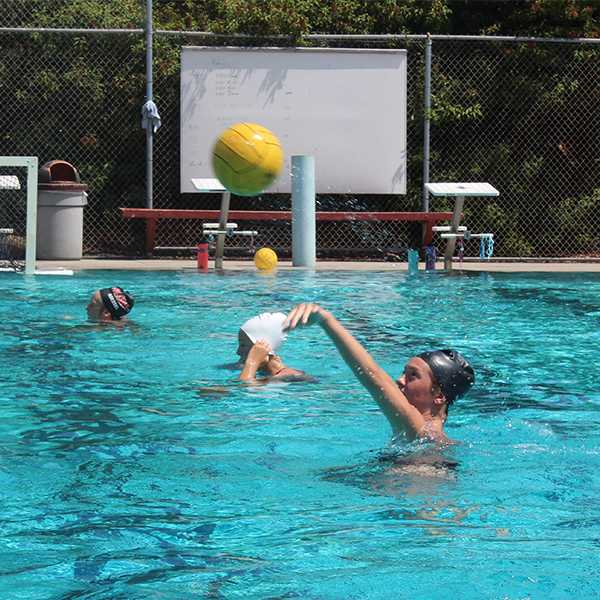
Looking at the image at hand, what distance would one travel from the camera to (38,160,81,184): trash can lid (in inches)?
650

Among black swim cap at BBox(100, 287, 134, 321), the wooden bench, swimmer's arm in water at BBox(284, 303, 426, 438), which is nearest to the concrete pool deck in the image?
the wooden bench

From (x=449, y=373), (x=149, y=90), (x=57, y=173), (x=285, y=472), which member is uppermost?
(x=149, y=90)

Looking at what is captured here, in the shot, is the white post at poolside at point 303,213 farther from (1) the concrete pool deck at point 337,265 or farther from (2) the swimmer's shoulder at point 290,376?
(2) the swimmer's shoulder at point 290,376

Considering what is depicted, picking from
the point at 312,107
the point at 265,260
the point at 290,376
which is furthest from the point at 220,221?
the point at 290,376

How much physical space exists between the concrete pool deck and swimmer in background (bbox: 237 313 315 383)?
25.8ft

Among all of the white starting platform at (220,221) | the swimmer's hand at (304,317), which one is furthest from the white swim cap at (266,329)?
the white starting platform at (220,221)

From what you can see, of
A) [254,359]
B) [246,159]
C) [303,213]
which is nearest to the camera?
[254,359]

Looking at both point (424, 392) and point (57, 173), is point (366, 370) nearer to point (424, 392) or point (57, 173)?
point (424, 392)

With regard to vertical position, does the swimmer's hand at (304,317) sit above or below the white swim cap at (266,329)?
above

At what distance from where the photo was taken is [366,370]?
4664mm

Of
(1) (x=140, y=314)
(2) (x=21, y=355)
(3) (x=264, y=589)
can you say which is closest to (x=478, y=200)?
(1) (x=140, y=314)

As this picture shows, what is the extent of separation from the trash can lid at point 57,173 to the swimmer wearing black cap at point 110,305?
23.4 feet

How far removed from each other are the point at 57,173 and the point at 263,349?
1027 centimetres

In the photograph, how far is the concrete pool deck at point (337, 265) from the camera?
614 inches
